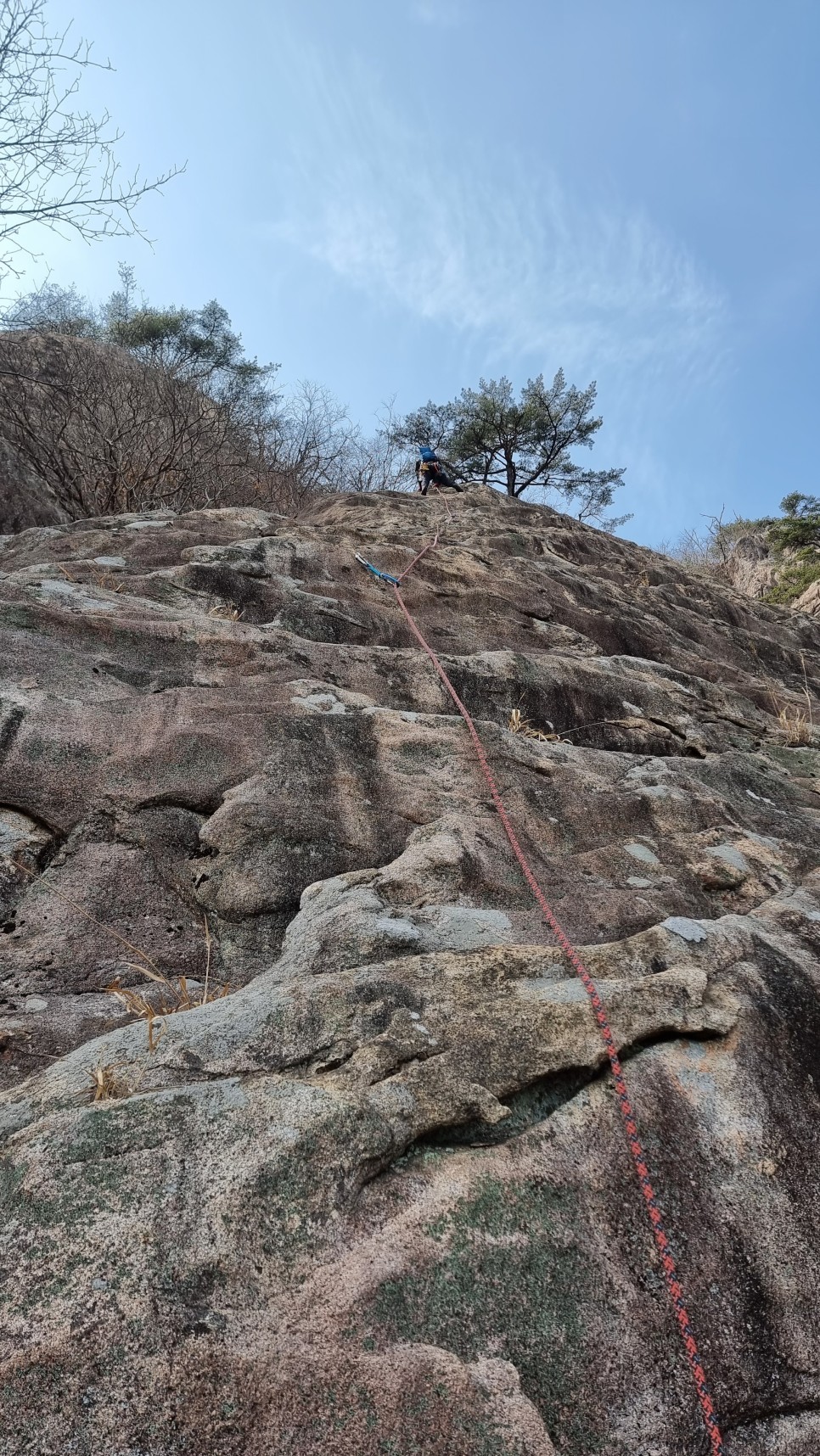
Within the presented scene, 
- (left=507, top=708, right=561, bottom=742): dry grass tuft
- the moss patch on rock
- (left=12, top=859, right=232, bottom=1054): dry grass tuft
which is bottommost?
the moss patch on rock

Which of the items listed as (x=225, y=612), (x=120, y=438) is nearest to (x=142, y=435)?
(x=120, y=438)

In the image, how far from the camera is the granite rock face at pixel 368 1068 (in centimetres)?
145

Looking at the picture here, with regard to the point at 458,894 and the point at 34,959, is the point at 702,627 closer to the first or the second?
the point at 458,894

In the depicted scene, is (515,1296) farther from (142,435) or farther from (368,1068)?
(142,435)

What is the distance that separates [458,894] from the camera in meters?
3.05

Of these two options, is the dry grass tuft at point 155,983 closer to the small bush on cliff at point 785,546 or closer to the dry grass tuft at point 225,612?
the dry grass tuft at point 225,612

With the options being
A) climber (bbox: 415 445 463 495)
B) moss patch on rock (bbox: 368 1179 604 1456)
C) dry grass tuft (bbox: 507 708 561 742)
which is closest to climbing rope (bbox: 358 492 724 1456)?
moss patch on rock (bbox: 368 1179 604 1456)

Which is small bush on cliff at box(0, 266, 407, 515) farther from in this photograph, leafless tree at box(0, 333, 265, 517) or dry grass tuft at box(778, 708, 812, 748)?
dry grass tuft at box(778, 708, 812, 748)

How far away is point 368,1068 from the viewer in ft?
6.64

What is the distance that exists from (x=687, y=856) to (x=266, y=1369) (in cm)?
273

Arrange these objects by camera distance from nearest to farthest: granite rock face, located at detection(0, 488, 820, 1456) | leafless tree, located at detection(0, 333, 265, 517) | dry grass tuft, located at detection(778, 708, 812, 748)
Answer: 1. granite rock face, located at detection(0, 488, 820, 1456)
2. dry grass tuft, located at detection(778, 708, 812, 748)
3. leafless tree, located at detection(0, 333, 265, 517)

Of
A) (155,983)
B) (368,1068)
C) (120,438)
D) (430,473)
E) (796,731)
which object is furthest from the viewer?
(430,473)

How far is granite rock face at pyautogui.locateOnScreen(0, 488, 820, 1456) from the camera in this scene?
1.45 metres

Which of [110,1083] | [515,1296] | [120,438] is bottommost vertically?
[515,1296]
